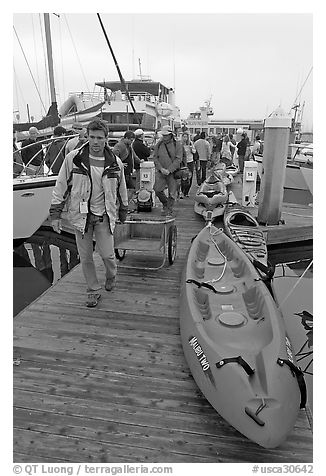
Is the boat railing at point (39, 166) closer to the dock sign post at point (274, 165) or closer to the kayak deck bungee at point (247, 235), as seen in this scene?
the kayak deck bungee at point (247, 235)

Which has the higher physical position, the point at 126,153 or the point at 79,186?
the point at 126,153

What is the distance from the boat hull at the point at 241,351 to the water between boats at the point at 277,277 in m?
1.02

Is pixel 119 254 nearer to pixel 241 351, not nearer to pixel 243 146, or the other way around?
pixel 241 351

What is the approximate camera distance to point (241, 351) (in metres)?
2.64

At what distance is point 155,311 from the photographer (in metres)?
4.08

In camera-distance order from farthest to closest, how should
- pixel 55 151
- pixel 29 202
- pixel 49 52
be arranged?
pixel 49 52, pixel 55 151, pixel 29 202

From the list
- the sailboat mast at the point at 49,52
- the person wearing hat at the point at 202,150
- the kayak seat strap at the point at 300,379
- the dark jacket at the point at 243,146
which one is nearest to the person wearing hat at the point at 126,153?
the person wearing hat at the point at 202,150

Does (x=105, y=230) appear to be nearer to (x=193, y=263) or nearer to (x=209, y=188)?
(x=193, y=263)

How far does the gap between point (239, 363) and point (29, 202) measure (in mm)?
5638

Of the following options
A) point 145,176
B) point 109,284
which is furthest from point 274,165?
point 109,284

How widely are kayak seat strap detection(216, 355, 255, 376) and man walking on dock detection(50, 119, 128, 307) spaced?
1.90m

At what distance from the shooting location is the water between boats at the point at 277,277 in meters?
4.66

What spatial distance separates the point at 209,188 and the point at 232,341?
5422 mm

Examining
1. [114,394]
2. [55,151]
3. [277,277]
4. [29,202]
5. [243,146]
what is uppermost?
[243,146]
